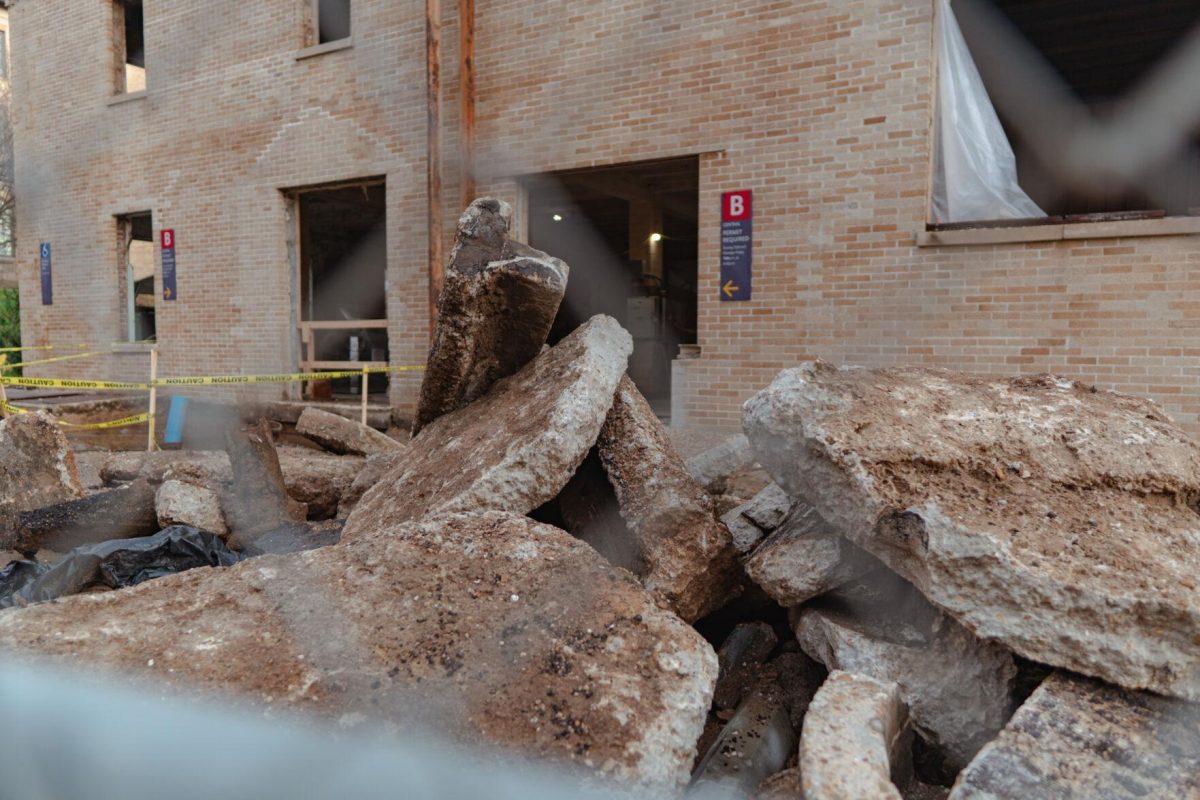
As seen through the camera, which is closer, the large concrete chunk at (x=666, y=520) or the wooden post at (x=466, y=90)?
the large concrete chunk at (x=666, y=520)

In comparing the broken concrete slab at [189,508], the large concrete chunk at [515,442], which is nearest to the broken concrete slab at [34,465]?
the broken concrete slab at [189,508]

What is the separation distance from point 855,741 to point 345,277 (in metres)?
10.9

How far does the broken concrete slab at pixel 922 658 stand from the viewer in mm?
1589

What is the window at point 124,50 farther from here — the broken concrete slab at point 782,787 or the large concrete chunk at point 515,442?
the broken concrete slab at point 782,787

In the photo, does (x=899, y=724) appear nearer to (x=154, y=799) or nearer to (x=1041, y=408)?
(x=1041, y=408)

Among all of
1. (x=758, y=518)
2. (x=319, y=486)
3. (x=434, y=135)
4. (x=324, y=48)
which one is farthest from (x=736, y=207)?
(x=758, y=518)

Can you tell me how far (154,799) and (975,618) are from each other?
143cm

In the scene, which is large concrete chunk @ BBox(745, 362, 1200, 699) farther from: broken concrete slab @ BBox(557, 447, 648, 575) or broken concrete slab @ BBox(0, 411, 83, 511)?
broken concrete slab @ BBox(0, 411, 83, 511)

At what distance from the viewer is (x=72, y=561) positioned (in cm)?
262

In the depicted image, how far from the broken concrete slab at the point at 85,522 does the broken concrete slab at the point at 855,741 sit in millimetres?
2906

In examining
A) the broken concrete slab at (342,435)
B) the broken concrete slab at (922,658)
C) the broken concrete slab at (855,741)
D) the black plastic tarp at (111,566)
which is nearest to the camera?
the broken concrete slab at (855,741)

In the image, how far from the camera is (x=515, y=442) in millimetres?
2229

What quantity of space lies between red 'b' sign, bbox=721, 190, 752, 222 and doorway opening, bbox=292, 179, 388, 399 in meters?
4.25

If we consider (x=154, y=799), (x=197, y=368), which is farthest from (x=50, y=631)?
(x=197, y=368)
